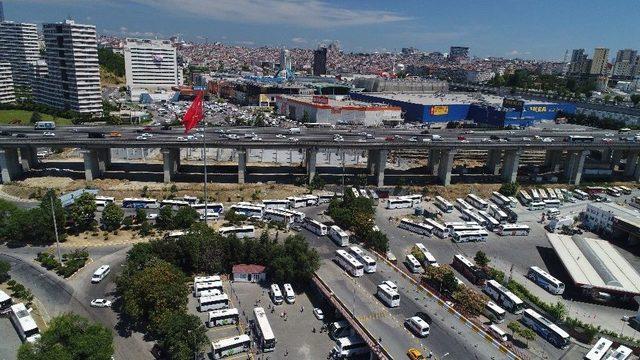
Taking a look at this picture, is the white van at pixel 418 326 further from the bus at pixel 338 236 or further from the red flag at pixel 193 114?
the red flag at pixel 193 114

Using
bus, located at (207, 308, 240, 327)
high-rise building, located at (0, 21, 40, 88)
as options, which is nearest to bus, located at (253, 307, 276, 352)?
bus, located at (207, 308, 240, 327)

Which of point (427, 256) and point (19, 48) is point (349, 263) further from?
point (19, 48)

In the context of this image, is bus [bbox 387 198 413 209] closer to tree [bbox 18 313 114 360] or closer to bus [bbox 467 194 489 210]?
bus [bbox 467 194 489 210]

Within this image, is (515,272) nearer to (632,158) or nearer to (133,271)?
(133,271)

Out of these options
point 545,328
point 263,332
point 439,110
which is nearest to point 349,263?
point 263,332

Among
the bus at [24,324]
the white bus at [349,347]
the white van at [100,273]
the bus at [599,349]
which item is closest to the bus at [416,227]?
the bus at [599,349]

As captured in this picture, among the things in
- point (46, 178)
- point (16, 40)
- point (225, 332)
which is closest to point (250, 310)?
point (225, 332)

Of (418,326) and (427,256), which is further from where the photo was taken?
(427,256)
